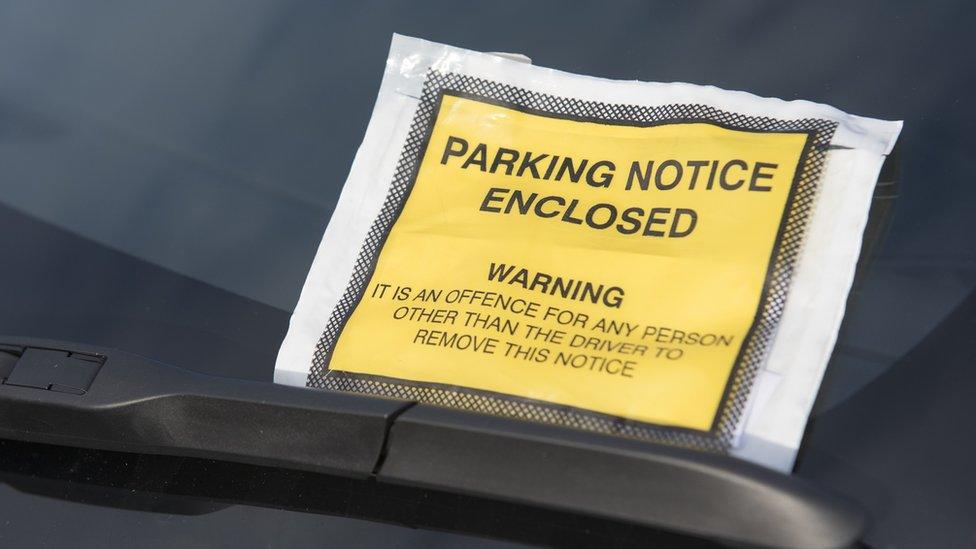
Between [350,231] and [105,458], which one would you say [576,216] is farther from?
[105,458]

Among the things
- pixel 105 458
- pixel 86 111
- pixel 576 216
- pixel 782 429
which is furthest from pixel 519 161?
pixel 86 111

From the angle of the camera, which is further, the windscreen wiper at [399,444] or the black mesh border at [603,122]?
the black mesh border at [603,122]

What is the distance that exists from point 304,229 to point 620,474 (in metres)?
0.54

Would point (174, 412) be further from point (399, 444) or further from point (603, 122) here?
point (603, 122)

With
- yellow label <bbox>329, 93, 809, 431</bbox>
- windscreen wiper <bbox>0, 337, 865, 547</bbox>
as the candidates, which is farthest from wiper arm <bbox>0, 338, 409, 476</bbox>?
yellow label <bbox>329, 93, 809, 431</bbox>

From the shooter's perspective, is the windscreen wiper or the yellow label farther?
the yellow label

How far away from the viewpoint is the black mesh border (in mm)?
1024

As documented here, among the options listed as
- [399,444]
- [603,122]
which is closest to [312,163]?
[603,122]

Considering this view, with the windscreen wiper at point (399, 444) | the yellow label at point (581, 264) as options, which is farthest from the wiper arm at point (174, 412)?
the yellow label at point (581, 264)

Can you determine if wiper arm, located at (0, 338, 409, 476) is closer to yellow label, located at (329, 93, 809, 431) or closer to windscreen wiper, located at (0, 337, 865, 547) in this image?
windscreen wiper, located at (0, 337, 865, 547)

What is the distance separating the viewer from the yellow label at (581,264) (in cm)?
105

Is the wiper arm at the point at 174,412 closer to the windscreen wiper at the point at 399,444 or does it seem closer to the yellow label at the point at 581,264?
the windscreen wiper at the point at 399,444

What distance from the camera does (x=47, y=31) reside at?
1.61 m

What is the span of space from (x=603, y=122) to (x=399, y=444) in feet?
1.45
